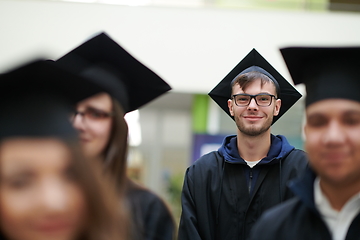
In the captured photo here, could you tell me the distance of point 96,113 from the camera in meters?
2.52

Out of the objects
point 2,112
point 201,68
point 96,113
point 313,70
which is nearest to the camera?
point 2,112

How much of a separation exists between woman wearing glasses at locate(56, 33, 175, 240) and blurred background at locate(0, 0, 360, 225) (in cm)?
742

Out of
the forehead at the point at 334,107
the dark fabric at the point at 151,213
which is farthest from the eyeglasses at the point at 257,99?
the forehead at the point at 334,107

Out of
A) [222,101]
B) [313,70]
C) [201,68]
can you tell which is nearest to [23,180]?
[313,70]

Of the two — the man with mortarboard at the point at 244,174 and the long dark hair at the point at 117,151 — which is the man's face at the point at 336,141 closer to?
the long dark hair at the point at 117,151

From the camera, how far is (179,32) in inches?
421

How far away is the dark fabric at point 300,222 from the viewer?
1904 millimetres

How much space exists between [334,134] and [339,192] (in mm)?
264

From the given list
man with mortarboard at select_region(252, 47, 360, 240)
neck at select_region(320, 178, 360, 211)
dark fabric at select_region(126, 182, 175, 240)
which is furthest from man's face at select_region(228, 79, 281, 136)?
neck at select_region(320, 178, 360, 211)

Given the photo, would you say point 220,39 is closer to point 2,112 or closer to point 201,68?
point 201,68

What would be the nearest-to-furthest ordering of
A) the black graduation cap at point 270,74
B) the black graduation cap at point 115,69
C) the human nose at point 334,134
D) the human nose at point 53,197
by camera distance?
the human nose at point 53,197 → the human nose at point 334,134 → the black graduation cap at point 115,69 → the black graduation cap at point 270,74

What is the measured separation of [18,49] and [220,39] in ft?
14.7

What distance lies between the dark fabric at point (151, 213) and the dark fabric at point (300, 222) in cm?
77

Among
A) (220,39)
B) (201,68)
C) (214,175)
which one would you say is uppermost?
(220,39)
